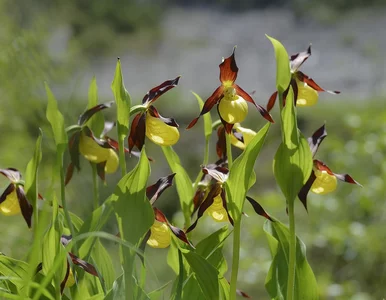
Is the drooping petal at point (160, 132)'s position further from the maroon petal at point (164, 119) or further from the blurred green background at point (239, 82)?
the blurred green background at point (239, 82)

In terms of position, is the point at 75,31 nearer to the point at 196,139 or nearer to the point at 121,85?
the point at 196,139

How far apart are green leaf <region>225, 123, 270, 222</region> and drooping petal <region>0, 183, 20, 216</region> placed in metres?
0.29

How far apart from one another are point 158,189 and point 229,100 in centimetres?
13

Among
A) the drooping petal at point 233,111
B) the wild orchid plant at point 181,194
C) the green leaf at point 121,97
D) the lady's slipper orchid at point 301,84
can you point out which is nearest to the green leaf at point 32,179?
the wild orchid plant at point 181,194

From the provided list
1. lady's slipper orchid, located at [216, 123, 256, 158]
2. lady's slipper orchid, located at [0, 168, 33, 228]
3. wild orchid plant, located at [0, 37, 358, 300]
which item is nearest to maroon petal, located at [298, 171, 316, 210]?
wild orchid plant, located at [0, 37, 358, 300]

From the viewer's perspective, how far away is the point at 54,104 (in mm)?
844

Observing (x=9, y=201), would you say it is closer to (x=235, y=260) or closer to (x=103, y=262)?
(x=103, y=262)

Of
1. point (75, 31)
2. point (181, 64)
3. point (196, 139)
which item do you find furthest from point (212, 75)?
point (196, 139)

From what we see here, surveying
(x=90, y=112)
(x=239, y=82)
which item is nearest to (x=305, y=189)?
(x=90, y=112)

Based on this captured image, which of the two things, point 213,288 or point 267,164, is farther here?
point 267,164

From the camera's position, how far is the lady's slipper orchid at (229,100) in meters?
0.80

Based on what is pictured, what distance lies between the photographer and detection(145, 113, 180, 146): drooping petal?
2.75ft

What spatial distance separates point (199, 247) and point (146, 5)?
21.0ft

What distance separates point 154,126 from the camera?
864 mm
